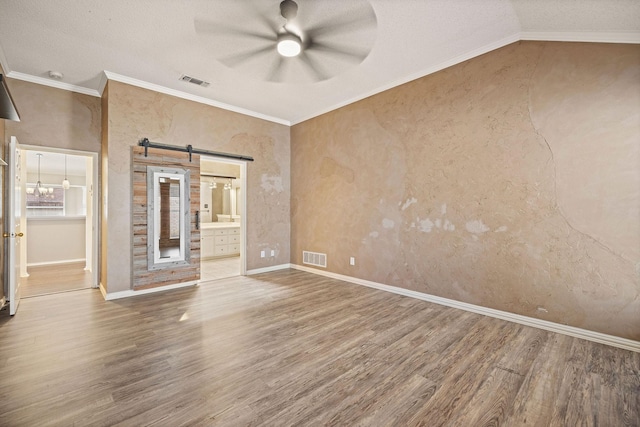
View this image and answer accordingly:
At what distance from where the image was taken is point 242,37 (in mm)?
3014

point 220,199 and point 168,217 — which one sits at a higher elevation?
point 220,199

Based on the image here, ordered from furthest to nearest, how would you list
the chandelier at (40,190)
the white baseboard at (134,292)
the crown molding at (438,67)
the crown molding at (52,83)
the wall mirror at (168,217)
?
the chandelier at (40,190) → the wall mirror at (168,217) → the white baseboard at (134,292) → the crown molding at (52,83) → the crown molding at (438,67)

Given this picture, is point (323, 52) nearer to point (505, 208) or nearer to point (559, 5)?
point (559, 5)

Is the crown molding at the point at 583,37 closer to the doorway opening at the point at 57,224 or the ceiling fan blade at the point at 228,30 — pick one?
the ceiling fan blade at the point at 228,30

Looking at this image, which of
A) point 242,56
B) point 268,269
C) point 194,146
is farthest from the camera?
point 268,269

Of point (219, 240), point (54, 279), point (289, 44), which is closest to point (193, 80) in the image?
point (289, 44)

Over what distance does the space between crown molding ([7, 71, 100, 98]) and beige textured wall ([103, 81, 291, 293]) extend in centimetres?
78

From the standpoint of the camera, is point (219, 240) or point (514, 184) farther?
point (219, 240)

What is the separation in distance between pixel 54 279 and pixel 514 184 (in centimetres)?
750

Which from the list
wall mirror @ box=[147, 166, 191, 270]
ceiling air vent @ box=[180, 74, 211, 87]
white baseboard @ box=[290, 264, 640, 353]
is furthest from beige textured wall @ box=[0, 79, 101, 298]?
white baseboard @ box=[290, 264, 640, 353]

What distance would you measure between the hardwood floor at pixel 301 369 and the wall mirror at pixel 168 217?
1.05 metres

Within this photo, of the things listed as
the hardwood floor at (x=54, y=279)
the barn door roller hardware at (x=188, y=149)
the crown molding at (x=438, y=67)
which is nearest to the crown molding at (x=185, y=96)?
the barn door roller hardware at (x=188, y=149)

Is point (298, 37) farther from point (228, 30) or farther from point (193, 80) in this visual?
point (193, 80)

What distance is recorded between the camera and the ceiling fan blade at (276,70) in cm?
331
